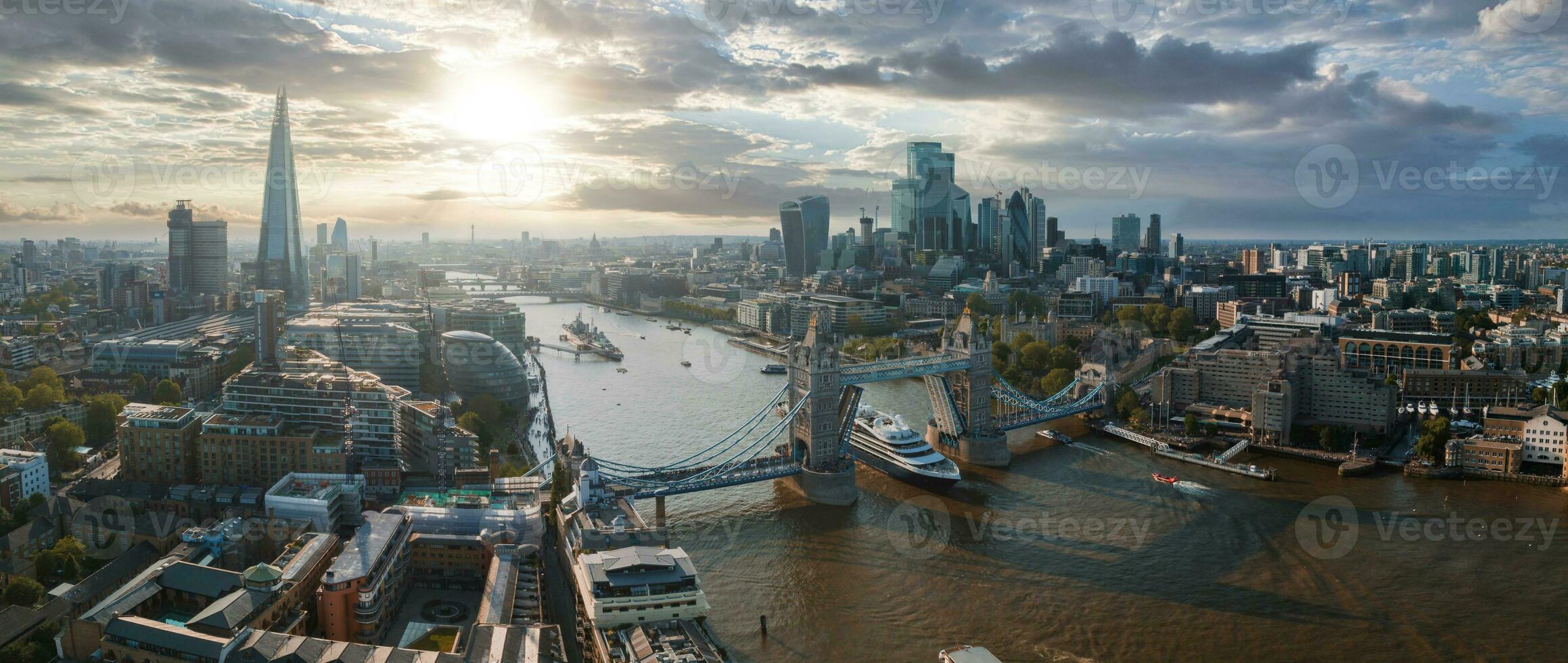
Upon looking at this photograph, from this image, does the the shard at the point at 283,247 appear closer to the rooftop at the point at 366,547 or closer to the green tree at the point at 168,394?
the green tree at the point at 168,394

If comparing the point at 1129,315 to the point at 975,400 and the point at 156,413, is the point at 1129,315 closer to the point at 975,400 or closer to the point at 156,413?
the point at 975,400

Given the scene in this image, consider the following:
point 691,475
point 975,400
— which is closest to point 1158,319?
point 975,400

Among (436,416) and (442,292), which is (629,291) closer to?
(442,292)

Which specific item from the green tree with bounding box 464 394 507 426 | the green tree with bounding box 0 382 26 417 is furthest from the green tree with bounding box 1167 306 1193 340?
the green tree with bounding box 0 382 26 417

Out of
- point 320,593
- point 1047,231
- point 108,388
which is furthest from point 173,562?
point 1047,231

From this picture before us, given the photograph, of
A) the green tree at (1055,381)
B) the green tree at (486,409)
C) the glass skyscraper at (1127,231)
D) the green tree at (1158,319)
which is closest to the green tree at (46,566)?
the green tree at (486,409)
